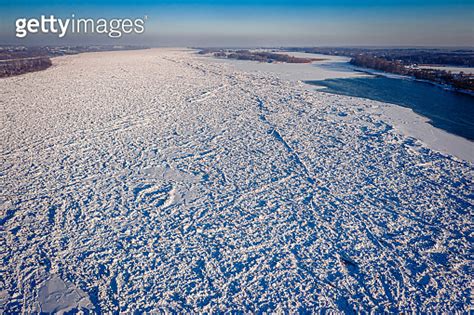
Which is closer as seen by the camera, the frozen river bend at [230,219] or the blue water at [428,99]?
the frozen river bend at [230,219]

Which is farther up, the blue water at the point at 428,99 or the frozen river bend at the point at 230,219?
the blue water at the point at 428,99

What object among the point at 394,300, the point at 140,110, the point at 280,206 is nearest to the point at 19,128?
the point at 140,110

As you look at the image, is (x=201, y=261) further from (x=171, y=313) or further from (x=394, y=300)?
(x=394, y=300)

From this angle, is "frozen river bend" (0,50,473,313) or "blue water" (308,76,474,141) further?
"blue water" (308,76,474,141)

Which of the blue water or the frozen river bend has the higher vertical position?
the blue water
